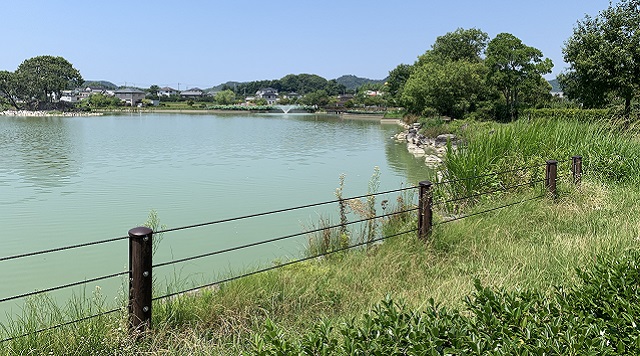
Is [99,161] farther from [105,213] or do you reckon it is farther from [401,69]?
[401,69]

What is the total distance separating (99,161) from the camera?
1867 cm

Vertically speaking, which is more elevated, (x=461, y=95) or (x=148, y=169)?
(x=461, y=95)

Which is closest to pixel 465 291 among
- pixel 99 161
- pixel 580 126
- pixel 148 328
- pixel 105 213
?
pixel 148 328

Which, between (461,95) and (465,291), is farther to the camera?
(461,95)

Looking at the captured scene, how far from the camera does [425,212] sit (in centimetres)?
527

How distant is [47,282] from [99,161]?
13458mm

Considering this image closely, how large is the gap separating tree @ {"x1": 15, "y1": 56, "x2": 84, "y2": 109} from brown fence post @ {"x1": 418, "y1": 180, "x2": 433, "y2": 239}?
270 feet

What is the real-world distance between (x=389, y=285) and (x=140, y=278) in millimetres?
2117

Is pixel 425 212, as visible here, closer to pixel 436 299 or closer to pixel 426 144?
pixel 436 299

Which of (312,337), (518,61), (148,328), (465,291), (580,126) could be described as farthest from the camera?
(518,61)

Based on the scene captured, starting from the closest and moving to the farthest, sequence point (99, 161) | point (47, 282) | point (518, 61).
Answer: point (47, 282)
point (99, 161)
point (518, 61)

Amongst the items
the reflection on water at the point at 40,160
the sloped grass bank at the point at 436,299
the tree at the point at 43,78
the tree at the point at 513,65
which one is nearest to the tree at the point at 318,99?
the tree at the point at 43,78

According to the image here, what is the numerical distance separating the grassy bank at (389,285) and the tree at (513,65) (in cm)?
2465

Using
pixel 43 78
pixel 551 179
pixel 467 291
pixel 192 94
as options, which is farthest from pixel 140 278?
pixel 192 94
